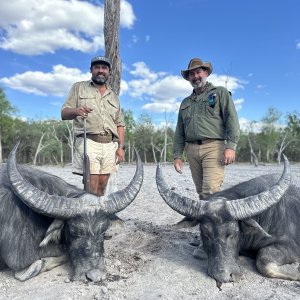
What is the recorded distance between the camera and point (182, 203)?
5.04 m

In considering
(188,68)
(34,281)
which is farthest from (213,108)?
(34,281)

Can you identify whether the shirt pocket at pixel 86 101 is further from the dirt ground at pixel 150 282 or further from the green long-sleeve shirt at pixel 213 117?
the dirt ground at pixel 150 282

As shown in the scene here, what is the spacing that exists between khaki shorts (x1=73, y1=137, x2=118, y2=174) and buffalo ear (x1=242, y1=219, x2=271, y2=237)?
2.96 metres

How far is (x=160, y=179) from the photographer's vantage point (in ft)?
17.7

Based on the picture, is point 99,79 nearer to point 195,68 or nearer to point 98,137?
point 98,137

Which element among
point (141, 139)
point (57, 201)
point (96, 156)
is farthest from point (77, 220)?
point (141, 139)

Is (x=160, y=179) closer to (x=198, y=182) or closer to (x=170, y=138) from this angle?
(x=198, y=182)

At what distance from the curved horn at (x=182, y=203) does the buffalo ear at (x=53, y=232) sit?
4.72 ft

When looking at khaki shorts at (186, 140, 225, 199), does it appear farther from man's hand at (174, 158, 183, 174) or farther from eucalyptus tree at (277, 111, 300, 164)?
eucalyptus tree at (277, 111, 300, 164)

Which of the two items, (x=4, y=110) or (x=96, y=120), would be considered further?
(x=4, y=110)

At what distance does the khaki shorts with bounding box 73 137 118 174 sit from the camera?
22.1 ft

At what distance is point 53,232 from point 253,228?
2.56 meters

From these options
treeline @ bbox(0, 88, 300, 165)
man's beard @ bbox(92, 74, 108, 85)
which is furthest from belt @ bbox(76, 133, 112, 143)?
treeline @ bbox(0, 88, 300, 165)

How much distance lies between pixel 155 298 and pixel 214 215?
1214 millimetres
